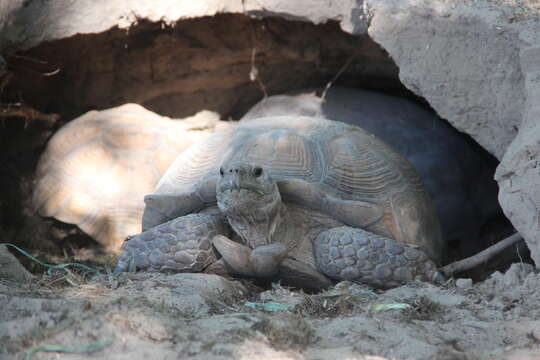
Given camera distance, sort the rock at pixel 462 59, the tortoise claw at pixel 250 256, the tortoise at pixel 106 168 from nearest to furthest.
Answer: the tortoise claw at pixel 250 256 → the rock at pixel 462 59 → the tortoise at pixel 106 168

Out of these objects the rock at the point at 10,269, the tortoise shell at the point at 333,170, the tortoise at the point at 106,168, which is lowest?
the tortoise at the point at 106,168

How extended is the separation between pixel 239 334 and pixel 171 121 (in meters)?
3.67

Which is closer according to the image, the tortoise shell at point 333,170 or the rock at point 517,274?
the rock at point 517,274

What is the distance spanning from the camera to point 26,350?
204 centimetres

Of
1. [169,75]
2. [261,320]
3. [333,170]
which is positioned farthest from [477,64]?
[169,75]

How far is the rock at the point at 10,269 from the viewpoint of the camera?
2.98m

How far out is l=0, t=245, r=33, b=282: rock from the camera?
2982mm

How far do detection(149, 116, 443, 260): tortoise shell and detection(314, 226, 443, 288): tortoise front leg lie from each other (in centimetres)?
19

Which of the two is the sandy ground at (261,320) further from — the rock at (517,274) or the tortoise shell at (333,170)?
the tortoise shell at (333,170)

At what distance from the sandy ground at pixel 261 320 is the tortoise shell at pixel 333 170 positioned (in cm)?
55

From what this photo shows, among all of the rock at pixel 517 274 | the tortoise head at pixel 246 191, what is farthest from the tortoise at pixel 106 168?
the rock at pixel 517 274

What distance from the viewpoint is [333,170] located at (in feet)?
12.1

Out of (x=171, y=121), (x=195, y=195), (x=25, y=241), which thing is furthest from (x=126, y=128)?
(x=195, y=195)

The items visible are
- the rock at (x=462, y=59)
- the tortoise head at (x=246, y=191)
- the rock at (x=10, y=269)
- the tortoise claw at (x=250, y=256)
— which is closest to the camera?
the rock at (x=10, y=269)
